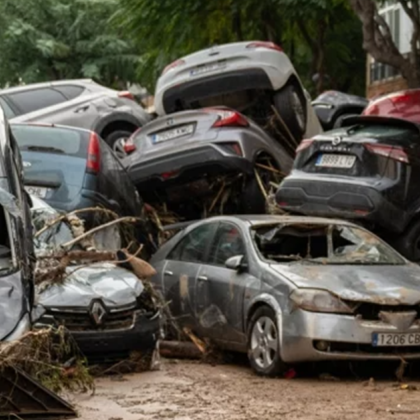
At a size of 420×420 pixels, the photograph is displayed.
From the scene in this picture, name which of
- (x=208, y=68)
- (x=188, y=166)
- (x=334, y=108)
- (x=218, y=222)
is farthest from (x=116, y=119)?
(x=218, y=222)

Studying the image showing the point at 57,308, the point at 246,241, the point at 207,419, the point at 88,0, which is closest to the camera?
the point at 207,419

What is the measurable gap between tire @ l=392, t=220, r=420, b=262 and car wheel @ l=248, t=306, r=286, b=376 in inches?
106

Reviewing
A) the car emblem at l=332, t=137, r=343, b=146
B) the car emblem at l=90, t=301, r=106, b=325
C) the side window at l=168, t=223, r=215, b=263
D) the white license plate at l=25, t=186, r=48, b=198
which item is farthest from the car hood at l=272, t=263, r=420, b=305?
the white license plate at l=25, t=186, r=48, b=198

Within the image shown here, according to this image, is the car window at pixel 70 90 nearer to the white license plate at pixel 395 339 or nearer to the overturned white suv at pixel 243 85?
the overturned white suv at pixel 243 85

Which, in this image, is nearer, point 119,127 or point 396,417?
point 396,417

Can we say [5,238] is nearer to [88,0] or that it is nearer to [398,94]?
[398,94]

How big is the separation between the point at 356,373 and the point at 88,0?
26.9 metres

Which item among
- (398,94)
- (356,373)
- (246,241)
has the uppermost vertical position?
(398,94)

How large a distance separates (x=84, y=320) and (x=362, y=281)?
2361 millimetres

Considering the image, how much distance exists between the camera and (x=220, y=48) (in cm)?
1888

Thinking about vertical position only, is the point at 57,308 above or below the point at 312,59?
below

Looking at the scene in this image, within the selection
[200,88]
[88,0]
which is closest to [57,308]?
[200,88]

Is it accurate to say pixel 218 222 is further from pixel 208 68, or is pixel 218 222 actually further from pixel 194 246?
pixel 208 68

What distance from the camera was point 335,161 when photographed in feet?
51.1
